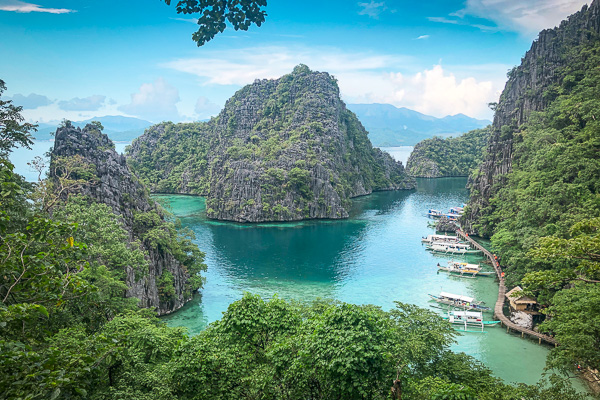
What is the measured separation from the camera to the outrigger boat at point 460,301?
3462cm

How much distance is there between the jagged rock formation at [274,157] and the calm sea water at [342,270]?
5.09 metres

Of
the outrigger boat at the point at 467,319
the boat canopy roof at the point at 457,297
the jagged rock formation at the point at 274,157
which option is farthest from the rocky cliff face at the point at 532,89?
the outrigger boat at the point at 467,319

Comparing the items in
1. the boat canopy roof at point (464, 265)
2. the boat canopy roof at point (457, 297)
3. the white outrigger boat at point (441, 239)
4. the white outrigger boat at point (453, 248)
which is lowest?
the boat canopy roof at point (457, 297)

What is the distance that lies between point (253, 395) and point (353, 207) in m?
74.7

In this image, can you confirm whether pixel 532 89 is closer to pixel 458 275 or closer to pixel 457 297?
pixel 458 275

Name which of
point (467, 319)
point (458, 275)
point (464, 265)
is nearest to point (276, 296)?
point (467, 319)

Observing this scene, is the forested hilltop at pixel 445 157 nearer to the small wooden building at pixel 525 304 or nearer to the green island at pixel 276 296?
the green island at pixel 276 296

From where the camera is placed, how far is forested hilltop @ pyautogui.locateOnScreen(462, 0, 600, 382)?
60.7ft

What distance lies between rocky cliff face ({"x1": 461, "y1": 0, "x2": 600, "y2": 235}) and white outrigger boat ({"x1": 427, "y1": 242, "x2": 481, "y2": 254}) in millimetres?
6113

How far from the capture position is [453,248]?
5362 cm

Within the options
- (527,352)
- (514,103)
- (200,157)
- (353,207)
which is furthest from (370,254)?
(200,157)

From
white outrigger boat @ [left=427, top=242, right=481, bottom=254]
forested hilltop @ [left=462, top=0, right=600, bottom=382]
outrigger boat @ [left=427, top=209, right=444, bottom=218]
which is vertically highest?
forested hilltop @ [left=462, top=0, right=600, bottom=382]

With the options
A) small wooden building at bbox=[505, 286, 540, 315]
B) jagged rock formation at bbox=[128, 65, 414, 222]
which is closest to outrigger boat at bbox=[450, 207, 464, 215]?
jagged rock formation at bbox=[128, 65, 414, 222]

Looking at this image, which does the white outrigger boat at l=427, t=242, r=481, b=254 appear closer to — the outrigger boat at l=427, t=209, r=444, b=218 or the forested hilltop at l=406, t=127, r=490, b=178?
the outrigger boat at l=427, t=209, r=444, b=218
